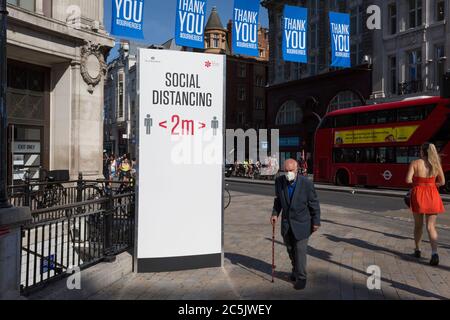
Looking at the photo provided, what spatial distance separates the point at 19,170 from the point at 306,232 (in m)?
11.4

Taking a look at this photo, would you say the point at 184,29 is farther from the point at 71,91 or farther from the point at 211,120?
the point at 211,120

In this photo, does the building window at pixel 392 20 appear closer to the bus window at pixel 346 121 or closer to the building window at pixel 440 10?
the building window at pixel 440 10

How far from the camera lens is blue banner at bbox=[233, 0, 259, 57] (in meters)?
17.9

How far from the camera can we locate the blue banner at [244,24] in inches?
706

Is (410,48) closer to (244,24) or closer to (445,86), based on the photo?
(244,24)

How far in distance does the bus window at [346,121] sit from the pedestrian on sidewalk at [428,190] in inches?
677

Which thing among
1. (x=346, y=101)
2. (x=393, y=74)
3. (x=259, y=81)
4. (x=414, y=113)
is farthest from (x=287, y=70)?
(x=414, y=113)

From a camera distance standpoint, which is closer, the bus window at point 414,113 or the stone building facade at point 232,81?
the bus window at point 414,113

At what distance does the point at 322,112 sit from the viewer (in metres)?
38.3

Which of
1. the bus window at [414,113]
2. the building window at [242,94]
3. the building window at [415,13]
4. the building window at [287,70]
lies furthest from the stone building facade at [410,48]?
the building window at [242,94]

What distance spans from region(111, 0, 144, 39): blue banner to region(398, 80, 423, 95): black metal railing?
2036cm

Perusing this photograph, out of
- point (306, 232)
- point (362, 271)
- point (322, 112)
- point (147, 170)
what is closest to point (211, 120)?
point (147, 170)

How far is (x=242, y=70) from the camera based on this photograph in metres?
62.8

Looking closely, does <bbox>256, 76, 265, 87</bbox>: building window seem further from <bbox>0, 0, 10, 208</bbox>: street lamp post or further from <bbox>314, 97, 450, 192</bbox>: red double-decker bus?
<bbox>0, 0, 10, 208</bbox>: street lamp post
